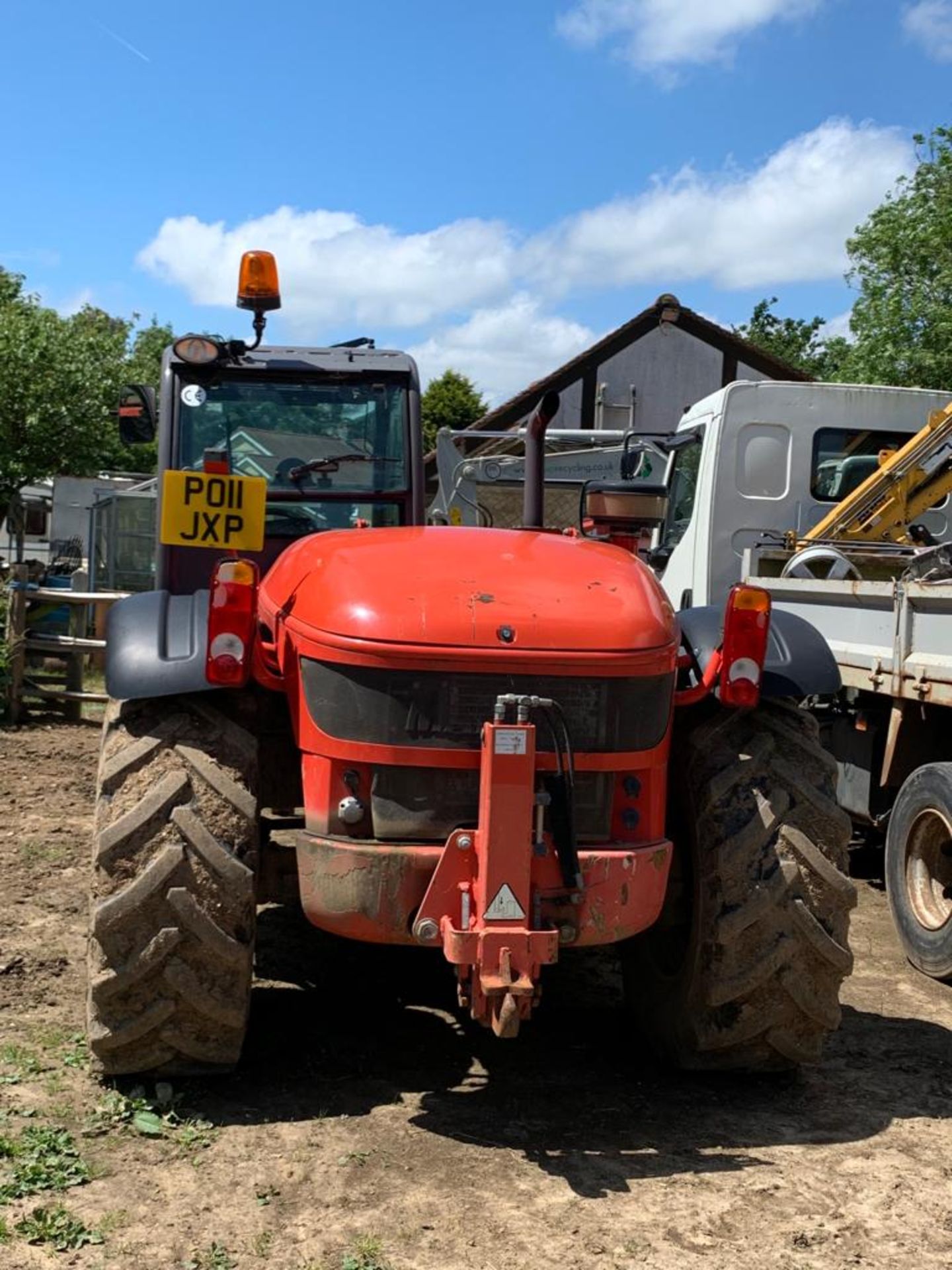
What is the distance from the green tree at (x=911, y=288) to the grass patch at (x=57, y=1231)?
23625 mm

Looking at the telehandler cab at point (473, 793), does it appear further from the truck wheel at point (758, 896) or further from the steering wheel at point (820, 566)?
the steering wheel at point (820, 566)

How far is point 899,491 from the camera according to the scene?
27.6 feet

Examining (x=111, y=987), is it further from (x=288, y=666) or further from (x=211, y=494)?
(x=211, y=494)

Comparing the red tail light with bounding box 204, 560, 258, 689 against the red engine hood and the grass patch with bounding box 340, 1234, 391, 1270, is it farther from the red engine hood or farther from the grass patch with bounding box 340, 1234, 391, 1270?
the grass patch with bounding box 340, 1234, 391, 1270

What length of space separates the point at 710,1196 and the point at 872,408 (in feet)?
21.3

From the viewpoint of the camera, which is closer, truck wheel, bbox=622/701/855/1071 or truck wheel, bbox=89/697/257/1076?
truck wheel, bbox=89/697/257/1076

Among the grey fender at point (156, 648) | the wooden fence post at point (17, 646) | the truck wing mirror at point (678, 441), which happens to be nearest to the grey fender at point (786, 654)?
the grey fender at point (156, 648)

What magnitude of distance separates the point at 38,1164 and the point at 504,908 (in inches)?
51.9

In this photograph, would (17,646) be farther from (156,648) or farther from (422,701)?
(422,701)

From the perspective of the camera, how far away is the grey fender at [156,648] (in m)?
3.93

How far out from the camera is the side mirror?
5.68 m

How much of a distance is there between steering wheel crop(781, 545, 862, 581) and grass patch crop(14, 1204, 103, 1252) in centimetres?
565

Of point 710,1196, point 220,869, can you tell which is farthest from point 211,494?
point 710,1196

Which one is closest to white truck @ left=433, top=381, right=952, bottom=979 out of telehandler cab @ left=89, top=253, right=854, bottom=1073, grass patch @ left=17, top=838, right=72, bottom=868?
telehandler cab @ left=89, top=253, right=854, bottom=1073
